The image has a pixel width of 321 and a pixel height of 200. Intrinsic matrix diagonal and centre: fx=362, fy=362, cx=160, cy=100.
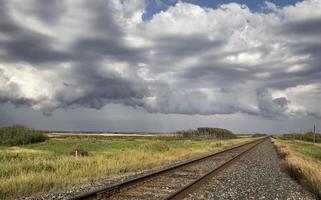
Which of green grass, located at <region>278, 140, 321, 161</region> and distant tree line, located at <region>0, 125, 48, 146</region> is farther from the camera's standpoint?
distant tree line, located at <region>0, 125, 48, 146</region>

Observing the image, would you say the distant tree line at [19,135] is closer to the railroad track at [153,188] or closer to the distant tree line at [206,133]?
the railroad track at [153,188]

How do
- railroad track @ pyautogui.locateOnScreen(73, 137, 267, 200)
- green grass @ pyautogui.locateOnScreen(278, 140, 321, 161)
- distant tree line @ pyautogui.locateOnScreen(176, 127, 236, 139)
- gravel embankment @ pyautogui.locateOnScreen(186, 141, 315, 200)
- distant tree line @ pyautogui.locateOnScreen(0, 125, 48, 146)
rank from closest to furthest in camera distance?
railroad track @ pyautogui.locateOnScreen(73, 137, 267, 200)
gravel embankment @ pyautogui.locateOnScreen(186, 141, 315, 200)
green grass @ pyautogui.locateOnScreen(278, 140, 321, 161)
distant tree line @ pyautogui.locateOnScreen(0, 125, 48, 146)
distant tree line @ pyautogui.locateOnScreen(176, 127, 236, 139)

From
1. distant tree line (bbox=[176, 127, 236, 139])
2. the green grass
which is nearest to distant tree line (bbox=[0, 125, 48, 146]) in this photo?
the green grass

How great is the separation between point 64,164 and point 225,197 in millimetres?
9638

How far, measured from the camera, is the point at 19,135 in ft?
255

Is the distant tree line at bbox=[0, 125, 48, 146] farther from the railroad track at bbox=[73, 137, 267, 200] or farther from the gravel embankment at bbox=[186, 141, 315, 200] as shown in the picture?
the gravel embankment at bbox=[186, 141, 315, 200]

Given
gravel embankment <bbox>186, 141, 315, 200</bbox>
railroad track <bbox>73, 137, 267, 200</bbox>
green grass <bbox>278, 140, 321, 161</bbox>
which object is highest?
railroad track <bbox>73, 137, 267, 200</bbox>

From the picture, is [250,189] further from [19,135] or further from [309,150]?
[19,135]

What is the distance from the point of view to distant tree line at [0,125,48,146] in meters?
75.4

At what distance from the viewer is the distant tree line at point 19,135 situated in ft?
247

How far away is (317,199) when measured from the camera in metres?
10.3

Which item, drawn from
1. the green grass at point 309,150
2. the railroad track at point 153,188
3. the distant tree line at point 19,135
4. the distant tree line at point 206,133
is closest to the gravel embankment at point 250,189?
the railroad track at point 153,188

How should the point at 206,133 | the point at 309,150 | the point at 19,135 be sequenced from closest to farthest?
the point at 309,150
the point at 19,135
the point at 206,133

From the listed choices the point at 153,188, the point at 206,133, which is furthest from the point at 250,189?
the point at 206,133
